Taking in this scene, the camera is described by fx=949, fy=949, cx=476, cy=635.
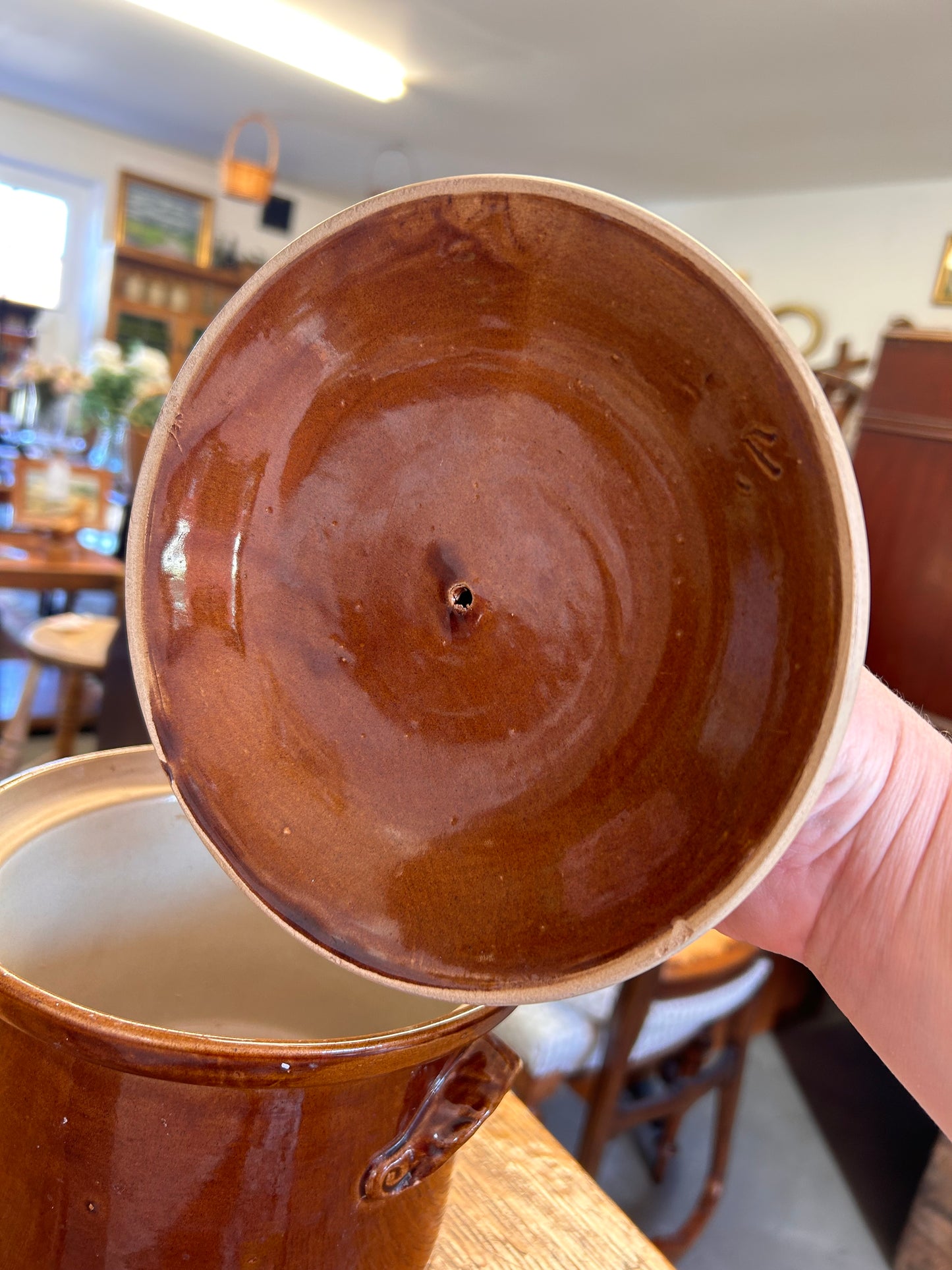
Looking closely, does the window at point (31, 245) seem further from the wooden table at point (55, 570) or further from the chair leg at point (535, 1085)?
the chair leg at point (535, 1085)

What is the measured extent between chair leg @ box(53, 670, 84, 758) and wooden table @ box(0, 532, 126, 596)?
28 centimetres

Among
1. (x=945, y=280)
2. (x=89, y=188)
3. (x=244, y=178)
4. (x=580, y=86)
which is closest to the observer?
(x=580, y=86)

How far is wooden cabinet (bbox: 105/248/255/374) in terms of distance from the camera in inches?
256

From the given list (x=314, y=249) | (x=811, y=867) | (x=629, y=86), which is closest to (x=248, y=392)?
(x=314, y=249)

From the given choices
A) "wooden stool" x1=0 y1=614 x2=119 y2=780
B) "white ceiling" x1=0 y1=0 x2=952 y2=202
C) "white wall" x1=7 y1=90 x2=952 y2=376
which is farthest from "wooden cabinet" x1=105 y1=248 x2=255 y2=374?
"wooden stool" x1=0 y1=614 x2=119 y2=780

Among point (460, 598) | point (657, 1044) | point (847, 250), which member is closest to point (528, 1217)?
point (460, 598)

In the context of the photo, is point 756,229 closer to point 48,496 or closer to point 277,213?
point 277,213

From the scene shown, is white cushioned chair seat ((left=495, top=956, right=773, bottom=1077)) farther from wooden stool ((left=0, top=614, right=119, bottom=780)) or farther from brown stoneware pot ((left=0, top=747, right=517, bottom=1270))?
wooden stool ((left=0, top=614, right=119, bottom=780))

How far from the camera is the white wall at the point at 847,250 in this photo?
13.8ft

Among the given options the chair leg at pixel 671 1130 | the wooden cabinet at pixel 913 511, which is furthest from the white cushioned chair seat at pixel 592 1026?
the wooden cabinet at pixel 913 511

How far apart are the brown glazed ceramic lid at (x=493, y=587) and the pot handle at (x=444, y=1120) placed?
0.21 ft

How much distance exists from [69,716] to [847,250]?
4.02 meters

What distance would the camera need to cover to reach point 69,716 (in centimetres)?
278

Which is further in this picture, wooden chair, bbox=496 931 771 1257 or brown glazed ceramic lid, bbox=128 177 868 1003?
wooden chair, bbox=496 931 771 1257
